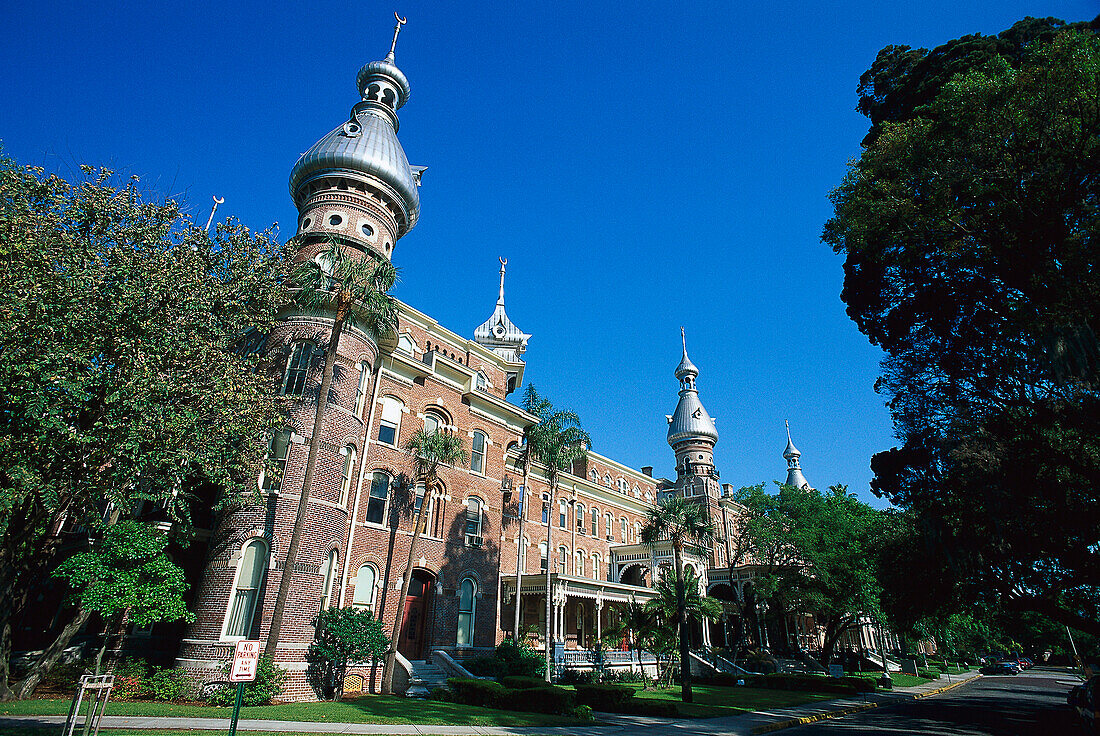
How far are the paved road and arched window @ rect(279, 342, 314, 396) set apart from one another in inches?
827

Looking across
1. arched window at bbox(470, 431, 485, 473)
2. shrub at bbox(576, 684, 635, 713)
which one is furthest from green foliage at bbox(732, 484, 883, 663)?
shrub at bbox(576, 684, 635, 713)

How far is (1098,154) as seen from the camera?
1209 centimetres

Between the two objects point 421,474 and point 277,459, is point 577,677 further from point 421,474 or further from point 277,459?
point 277,459

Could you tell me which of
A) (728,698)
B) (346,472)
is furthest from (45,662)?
(728,698)

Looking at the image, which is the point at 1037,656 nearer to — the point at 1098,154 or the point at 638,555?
the point at 638,555

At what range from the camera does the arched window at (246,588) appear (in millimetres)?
20025

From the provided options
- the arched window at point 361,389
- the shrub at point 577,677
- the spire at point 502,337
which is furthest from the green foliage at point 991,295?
the spire at point 502,337

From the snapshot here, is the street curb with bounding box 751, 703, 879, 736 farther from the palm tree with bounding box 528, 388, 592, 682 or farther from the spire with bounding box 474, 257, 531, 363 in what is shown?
the spire with bounding box 474, 257, 531, 363

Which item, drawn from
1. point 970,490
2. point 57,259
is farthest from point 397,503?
point 970,490

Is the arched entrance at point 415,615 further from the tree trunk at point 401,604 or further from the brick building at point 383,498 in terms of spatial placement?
the tree trunk at point 401,604

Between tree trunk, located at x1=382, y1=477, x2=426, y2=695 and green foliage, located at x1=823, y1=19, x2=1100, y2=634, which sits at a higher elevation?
green foliage, located at x1=823, y1=19, x2=1100, y2=634

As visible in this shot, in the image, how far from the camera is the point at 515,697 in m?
19.4

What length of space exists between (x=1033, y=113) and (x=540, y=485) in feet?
105

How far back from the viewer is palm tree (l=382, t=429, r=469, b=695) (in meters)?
23.8
